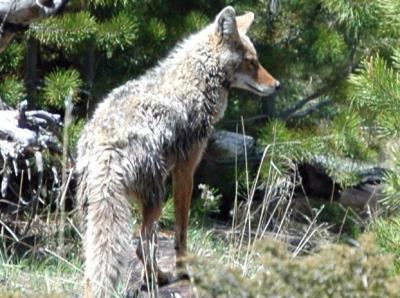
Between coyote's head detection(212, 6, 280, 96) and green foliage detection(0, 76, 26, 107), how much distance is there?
1893 mm

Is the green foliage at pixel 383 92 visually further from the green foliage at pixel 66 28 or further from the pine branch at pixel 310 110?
the pine branch at pixel 310 110

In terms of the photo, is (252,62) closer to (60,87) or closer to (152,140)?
(152,140)

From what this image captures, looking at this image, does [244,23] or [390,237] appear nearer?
[390,237]

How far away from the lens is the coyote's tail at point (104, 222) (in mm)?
6266

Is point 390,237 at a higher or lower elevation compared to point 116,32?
lower

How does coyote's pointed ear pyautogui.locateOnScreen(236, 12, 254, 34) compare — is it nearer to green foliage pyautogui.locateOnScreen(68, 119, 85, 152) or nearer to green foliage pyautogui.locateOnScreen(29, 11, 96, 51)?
green foliage pyautogui.locateOnScreen(29, 11, 96, 51)

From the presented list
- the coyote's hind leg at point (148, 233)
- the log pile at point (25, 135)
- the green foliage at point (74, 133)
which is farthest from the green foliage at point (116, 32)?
the coyote's hind leg at point (148, 233)

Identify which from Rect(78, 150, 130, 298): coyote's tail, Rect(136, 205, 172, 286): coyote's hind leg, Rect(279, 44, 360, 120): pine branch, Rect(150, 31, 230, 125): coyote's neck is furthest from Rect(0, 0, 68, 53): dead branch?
Rect(279, 44, 360, 120): pine branch

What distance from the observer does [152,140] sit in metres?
6.87

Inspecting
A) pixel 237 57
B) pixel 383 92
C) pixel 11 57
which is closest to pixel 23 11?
pixel 237 57

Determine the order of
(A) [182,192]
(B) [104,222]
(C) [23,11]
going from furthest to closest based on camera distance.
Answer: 1. (C) [23,11]
2. (A) [182,192]
3. (B) [104,222]

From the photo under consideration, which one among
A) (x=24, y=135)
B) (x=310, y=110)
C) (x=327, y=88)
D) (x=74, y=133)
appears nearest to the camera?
(x=24, y=135)

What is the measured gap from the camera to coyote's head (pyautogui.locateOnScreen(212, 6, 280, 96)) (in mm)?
7703

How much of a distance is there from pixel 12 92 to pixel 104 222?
9.33ft
